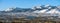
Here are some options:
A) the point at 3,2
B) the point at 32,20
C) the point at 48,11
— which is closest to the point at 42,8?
the point at 48,11

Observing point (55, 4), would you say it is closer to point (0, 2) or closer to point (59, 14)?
point (59, 14)

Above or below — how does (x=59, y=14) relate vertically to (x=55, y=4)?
below

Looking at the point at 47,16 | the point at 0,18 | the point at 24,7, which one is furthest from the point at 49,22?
the point at 0,18

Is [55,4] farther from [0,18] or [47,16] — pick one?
[0,18]

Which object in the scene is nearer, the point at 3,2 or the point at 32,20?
the point at 32,20

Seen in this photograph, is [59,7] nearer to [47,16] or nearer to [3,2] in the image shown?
[47,16]

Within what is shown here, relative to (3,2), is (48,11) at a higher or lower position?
lower

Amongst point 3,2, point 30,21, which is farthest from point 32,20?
point 3,2

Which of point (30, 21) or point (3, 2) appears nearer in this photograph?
point (30, 21)

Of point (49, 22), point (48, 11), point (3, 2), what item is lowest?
point (49, 22)
